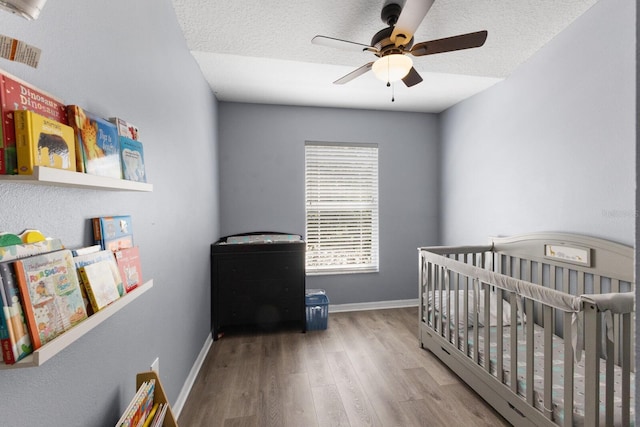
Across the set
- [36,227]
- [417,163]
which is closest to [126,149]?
[36,227]

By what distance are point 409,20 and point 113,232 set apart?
1.59 m

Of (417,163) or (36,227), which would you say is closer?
(36,227)

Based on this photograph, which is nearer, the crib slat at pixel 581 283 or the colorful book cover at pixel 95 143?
the colorful book cover at pixel 95 143

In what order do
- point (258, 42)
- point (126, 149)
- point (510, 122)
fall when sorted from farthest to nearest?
point (510, 122) → point (258, 42) → point (126, 149)

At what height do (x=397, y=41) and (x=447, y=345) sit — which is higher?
(x=397, y=41)

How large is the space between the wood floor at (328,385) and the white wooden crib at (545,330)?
195mm

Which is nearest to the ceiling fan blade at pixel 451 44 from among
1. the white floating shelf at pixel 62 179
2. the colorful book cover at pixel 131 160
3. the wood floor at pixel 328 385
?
the colorful book cover at pixel 131 160

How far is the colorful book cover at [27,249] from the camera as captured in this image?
553 millimetres

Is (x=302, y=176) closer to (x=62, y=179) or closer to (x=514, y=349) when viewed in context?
(x=514, y=349)

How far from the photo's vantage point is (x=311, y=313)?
288cm

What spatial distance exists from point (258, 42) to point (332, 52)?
0.54m

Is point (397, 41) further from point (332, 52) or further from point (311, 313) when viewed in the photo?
point (311, 313)

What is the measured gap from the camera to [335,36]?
6.68ft

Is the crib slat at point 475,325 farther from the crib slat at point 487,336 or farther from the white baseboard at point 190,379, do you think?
the white baseboard at point 190,379
